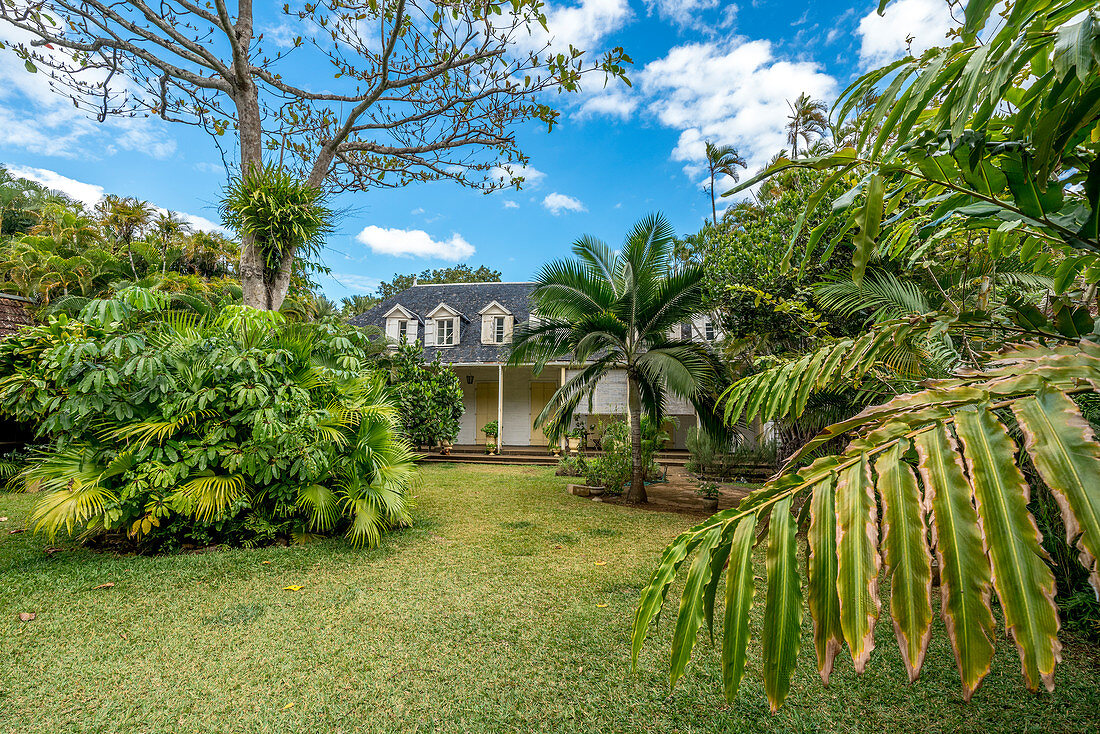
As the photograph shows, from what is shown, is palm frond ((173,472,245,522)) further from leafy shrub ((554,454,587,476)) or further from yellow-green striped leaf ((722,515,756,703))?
leafy shrub ((554,454,587,476))

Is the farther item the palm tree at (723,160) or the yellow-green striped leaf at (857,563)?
the palm tree at (723,160)

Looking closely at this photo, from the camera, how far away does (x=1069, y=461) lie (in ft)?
2.64

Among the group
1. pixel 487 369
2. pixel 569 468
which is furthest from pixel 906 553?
pixel 487 369

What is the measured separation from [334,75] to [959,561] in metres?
8.12

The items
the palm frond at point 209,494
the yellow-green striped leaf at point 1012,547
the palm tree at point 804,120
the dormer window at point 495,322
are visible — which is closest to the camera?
the yellow-green striped leaf at point 1012,547

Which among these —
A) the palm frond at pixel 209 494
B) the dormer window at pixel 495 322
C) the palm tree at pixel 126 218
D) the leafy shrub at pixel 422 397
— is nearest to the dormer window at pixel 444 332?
the dormer window at pixel 495 322

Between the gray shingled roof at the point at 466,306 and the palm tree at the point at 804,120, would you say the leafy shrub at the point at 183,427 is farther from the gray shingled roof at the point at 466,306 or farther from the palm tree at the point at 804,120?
the palm tree at the point at 804,120

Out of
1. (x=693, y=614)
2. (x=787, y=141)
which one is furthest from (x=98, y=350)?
(x=787, y=141)

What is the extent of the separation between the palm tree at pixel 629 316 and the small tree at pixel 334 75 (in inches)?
86.6

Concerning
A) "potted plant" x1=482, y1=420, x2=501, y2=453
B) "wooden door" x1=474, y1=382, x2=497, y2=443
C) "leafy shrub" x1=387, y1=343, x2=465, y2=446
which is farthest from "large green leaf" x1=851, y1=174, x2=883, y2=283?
"wooden door" x1=474, y1=382, x2=497, y2=443

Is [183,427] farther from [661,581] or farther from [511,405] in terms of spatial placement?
[511,405]

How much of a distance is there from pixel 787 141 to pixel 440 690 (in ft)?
67.2

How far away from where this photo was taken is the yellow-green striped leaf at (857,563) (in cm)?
79

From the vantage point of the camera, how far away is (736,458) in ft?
38.2
